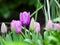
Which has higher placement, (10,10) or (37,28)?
(10,10)

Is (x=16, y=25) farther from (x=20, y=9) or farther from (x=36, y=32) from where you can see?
(x=20, y=9)

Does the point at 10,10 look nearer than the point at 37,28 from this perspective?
No

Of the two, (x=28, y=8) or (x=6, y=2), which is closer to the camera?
(x=6, y=2)

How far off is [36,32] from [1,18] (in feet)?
7.86

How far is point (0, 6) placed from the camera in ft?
11.9

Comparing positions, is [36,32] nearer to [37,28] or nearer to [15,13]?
[37,28]

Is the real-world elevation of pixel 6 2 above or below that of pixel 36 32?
above

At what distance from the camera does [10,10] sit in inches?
148

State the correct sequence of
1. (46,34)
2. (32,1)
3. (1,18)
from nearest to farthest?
(46,34), (32,1), (1,18)

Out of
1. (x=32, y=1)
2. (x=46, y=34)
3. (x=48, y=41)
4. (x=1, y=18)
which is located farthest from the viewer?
(x=1, y=18)

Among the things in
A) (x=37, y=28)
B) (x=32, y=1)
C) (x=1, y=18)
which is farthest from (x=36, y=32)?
(x=1, y=18)

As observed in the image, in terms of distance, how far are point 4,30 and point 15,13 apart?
7.82 feet

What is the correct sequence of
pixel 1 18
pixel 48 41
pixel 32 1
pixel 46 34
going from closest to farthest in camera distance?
pixel 48 41
pixel 46 34
pixel 32 1
pixel 1 18

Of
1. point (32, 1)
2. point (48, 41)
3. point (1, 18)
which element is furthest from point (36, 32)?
point (1, 18)
